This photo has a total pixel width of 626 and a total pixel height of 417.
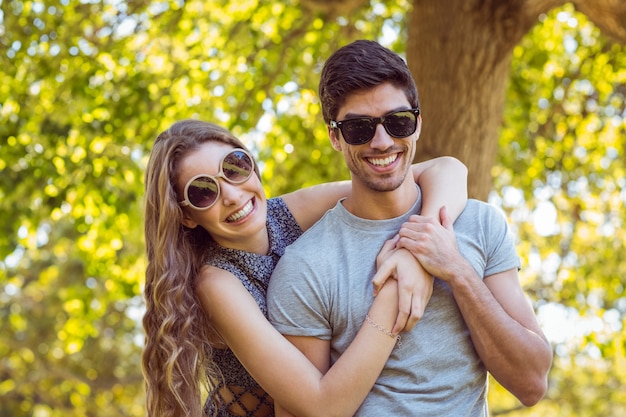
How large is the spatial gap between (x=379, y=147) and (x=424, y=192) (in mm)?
432

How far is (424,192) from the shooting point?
129 inches

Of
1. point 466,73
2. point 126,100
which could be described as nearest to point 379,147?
point 466,73

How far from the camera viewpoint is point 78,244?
7879 mm

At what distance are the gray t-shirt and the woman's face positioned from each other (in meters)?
0.19

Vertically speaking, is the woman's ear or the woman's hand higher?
the woman's hand

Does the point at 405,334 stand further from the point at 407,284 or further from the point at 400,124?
the point at 400,124

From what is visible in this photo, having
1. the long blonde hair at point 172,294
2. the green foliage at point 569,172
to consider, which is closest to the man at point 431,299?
the long blonde hair at point 172,294

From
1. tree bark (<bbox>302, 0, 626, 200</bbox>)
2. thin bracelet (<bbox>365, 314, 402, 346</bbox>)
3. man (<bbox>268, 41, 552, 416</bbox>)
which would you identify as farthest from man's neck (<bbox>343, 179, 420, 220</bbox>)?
tree bark (<bbox>302, 0, 626, 200</bbox>)

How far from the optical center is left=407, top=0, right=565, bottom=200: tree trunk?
17.1 ft

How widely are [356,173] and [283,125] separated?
4590 mm

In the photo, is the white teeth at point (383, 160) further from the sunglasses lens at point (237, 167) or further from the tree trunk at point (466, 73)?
the tree trunk at point (466, 73)

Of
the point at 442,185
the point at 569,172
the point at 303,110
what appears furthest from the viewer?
the point at 569,172

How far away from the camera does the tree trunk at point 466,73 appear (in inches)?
205

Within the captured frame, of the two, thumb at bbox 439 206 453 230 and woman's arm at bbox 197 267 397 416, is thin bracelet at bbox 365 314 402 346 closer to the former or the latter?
woman's arm at bbox 197 267 397 416
